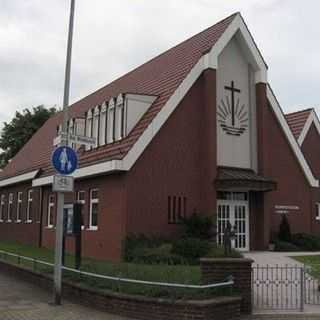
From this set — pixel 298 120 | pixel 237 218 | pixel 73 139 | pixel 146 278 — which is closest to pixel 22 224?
pixel 237 218

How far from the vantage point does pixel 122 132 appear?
2202 centimetres

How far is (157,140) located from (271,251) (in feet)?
22.6

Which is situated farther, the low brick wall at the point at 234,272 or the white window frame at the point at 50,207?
the white window frame at the point at 50,207

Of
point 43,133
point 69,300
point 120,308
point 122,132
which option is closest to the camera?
point 120,308

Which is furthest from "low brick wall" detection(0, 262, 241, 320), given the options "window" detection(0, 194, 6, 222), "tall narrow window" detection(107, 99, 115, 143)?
"window" detection(0, 194, 6, 222)

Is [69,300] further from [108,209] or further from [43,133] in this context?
[43,133]

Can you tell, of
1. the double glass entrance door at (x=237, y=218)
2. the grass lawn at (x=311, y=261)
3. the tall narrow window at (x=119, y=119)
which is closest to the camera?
the grass lawn at (x=311, y=261)

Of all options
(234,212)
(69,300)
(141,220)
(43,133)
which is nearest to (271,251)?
(234,212)

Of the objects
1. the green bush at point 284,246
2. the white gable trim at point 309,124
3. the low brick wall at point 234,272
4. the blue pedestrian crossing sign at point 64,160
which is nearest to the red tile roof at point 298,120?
the white gable trim at point 309,124

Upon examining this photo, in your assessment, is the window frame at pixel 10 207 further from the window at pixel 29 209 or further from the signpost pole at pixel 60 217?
the signpost pole at pixel 60 217

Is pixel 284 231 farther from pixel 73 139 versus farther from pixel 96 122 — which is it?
pixel 73 139

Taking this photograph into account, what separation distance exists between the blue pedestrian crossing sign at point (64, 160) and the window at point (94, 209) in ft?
32.1

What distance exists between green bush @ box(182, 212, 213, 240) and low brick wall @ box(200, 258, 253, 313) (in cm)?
940

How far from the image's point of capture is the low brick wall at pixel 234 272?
1102 cm
